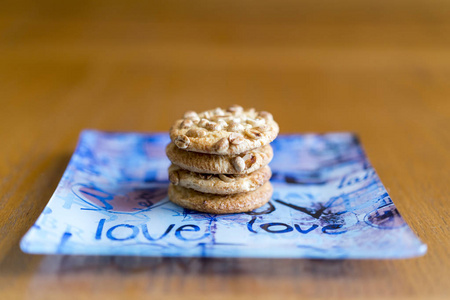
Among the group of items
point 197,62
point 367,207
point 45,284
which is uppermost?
point 197,62

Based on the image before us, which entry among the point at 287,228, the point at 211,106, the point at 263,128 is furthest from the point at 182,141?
the point at 211,106

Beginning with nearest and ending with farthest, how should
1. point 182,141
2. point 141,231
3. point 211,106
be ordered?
point 141,231 → point 182,141 → point 211,106

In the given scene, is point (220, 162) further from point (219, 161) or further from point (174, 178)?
point (174, 178)

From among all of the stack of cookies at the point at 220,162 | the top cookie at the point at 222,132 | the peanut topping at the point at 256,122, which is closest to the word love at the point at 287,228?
the stack of cookies at the point at 220,162

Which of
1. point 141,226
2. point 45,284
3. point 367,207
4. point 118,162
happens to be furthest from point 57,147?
point 367,207

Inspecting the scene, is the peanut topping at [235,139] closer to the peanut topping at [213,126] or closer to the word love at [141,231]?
the peanut topping at [213,126]

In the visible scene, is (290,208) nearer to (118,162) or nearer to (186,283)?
(186,283)
